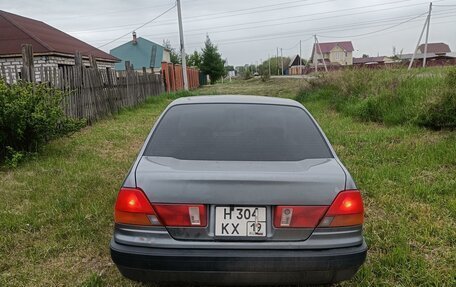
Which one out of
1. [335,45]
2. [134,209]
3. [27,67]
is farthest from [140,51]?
[335,45]

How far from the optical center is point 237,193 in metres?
2.12

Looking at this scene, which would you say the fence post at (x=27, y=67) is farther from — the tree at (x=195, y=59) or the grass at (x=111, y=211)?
the tree at (x=195, y=59)

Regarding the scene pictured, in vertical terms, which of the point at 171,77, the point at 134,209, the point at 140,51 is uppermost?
the point at 140,51

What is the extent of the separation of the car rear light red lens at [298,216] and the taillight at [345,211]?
48 millimetres

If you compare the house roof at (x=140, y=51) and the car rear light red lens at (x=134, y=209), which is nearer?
the car rear light red lens at (x=134, y=209)

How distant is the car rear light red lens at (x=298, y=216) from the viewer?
2154 millimetres

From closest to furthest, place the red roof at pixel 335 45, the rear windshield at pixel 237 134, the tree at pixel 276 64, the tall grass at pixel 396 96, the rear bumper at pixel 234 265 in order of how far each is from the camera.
→ the rear bumper at pixel 234 265 → the rear windshield at pixel 237 134 → the tall grass at pixel 396 96 → the tree at pixel 276 64 → the red roof at pixel 335 45

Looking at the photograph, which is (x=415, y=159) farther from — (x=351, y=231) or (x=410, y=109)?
(x=351, y=231)

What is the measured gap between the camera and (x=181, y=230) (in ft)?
7.13

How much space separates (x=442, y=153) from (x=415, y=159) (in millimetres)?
435

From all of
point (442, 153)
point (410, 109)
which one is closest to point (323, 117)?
point (410, 109)

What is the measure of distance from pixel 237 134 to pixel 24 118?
4467 mm

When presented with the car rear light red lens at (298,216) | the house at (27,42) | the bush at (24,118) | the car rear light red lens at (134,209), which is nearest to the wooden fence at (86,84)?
the bush at (24,118)

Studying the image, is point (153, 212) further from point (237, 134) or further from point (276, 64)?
point (276, 64)
